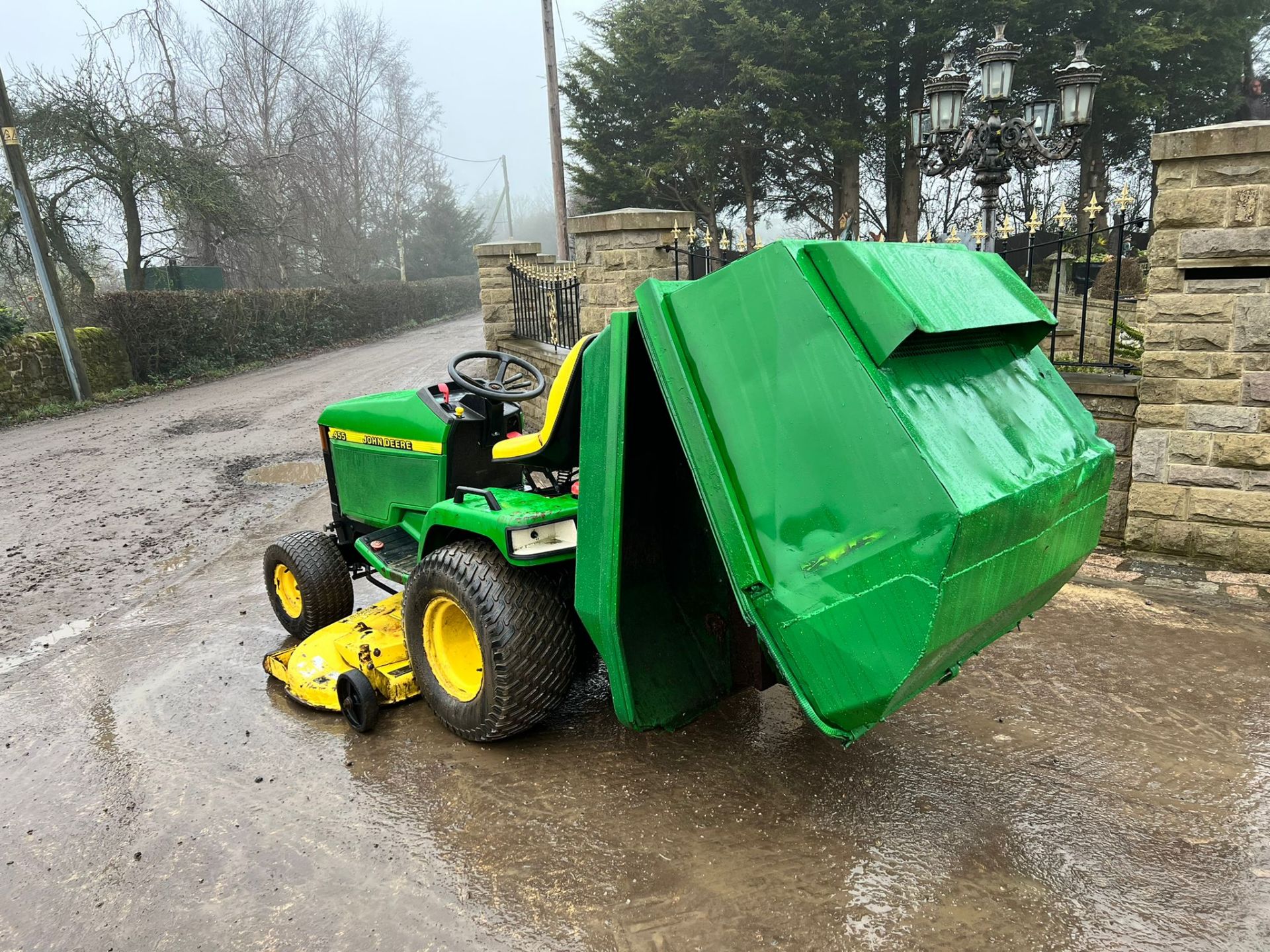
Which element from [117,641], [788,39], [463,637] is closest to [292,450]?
[117,641]

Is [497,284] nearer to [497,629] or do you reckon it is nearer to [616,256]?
[616,256]

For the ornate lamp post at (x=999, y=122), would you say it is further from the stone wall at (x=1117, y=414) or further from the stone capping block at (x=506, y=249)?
the stone capping block at (x=506, y=249)

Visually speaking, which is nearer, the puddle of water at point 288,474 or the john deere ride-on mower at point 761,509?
the john deere ride-on mower at point 761,509

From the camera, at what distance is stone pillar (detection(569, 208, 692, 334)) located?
6645mm

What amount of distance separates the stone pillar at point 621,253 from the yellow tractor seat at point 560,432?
353 cm

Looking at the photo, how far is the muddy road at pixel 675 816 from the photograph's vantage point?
2324 mm

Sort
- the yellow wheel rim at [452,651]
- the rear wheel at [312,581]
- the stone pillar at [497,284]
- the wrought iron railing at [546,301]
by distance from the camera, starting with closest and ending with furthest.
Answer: the yellow wheel rim at [452,651] → the rear wheel at [312,581] → the wrought iron railing at [546,301] → the stone pillar at [497,284]

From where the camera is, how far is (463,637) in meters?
3.40

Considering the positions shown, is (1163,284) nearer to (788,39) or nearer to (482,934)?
(482,934)

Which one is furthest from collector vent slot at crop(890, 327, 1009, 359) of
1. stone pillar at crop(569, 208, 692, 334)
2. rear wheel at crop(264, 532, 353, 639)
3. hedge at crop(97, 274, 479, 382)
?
hedge at crop(97, 274, 479, 382)

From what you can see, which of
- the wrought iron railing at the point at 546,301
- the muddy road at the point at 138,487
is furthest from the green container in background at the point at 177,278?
the wrought iron railing at the point at 546,301

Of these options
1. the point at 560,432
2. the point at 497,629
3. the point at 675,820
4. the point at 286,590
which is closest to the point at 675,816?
the point at 675,820

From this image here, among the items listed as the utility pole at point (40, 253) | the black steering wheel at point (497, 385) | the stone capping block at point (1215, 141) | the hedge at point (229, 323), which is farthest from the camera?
the hedge at point (229, 323)

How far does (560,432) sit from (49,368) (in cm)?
1407
